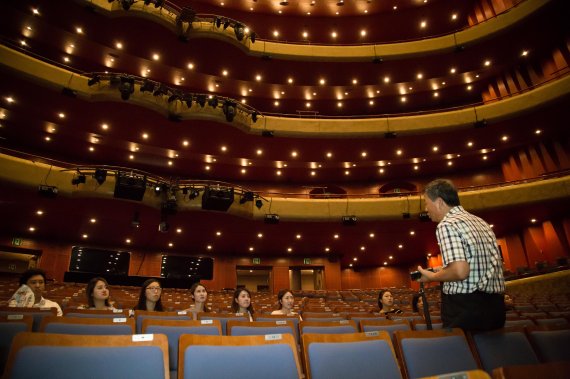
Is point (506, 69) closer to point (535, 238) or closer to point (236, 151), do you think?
point (535, 238)

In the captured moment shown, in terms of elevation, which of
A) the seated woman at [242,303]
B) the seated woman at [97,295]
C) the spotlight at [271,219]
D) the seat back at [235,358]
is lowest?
the seat back at [235,358]

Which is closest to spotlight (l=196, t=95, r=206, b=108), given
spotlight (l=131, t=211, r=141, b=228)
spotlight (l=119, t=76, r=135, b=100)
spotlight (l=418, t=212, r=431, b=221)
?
spotlight (l=119, t=76, r=135, b=100)

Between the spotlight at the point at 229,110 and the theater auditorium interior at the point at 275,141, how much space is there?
0.08 m

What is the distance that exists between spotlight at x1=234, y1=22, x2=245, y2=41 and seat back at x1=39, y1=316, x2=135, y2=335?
13.5 m

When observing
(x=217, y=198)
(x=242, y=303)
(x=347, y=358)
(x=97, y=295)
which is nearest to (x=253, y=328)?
(x=347, y=358)

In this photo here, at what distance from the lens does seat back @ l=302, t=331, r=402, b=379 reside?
172 cm

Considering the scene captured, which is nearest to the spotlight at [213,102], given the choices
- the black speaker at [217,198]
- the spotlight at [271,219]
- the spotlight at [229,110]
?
the spotlight at [229,110]

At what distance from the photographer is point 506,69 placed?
15.9 meters

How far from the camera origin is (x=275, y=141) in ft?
48.1

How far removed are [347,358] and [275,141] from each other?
519 inches

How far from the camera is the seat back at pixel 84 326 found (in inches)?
88.1

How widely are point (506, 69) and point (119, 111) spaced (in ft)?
52.5

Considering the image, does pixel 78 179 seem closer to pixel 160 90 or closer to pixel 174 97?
pixel 160 90

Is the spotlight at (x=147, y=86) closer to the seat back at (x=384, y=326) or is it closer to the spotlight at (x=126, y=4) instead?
the spotlight at (x=126, y=4)
